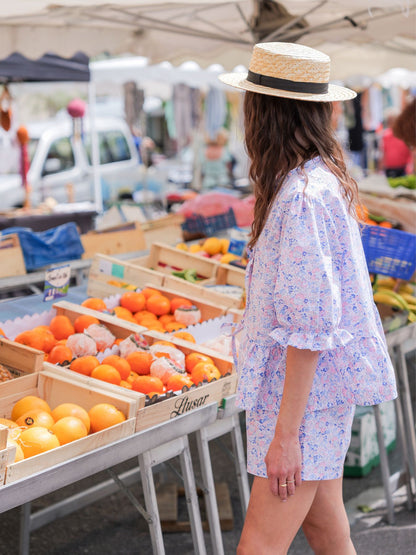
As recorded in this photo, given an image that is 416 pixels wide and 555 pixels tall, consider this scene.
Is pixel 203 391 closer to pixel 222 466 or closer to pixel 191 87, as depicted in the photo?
pixel 222 466

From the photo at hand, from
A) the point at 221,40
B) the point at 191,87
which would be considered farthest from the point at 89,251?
the point at 191,87

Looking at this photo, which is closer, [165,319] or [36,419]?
[36,419]

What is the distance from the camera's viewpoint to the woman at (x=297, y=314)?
5.57ft

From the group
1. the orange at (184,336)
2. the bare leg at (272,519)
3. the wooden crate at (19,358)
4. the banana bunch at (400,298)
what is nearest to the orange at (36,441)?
the wooden crate at (19,358)

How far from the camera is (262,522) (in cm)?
182

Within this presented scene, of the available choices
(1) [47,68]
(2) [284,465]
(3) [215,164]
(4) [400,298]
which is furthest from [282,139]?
(3) [215,164]

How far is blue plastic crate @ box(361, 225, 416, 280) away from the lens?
348cm

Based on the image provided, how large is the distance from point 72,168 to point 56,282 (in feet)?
27.9

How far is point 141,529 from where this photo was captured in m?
3.46

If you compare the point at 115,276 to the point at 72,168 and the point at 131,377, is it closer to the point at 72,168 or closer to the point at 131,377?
the point at 131,377

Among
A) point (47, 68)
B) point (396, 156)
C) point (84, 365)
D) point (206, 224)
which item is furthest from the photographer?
point (396, 156)

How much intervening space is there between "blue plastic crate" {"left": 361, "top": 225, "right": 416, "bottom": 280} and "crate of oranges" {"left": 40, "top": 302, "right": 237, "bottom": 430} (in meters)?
1.21

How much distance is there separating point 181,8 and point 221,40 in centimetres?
58

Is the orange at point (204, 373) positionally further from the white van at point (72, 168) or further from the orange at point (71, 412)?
the white van at point (72, 168)
